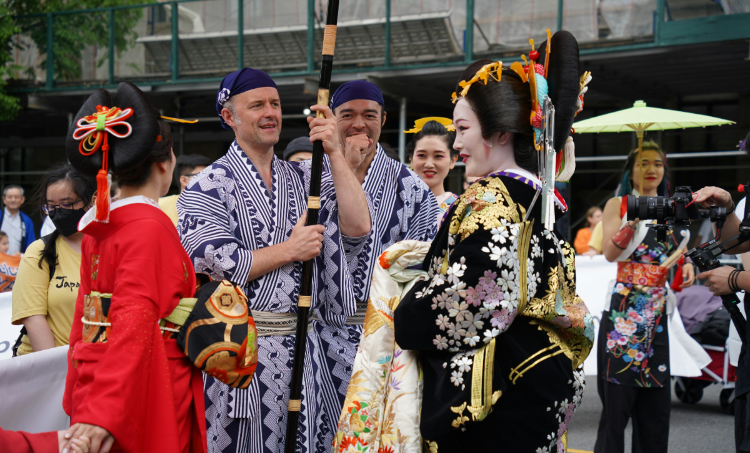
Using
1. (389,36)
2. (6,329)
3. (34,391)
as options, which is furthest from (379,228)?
(389,36)

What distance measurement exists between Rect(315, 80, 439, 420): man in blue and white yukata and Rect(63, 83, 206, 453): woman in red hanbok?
0.71 m

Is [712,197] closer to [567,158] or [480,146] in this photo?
[567,158]

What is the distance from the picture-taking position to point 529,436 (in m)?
1.89

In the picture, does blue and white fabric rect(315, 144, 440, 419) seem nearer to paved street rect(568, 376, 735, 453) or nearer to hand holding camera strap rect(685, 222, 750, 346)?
hand holding camera strap rect(685, 222, 750, 346)

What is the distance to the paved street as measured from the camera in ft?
15.8

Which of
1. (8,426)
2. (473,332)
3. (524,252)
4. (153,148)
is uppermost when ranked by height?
(153,148)

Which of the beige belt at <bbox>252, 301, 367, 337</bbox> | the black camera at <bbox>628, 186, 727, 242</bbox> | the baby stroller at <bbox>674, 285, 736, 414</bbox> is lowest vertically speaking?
the baby stroller at <bbox>674, 285, 736, 414</bbox>

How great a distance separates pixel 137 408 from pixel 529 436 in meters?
1.06

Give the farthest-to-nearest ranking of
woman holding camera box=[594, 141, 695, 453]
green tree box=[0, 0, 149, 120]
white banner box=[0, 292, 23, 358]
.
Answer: green tree box=[0, 0, 149, 120] < woman holding camera box=[594, 141, 695, 453] < white banner box=[0, 292, 23, 358]

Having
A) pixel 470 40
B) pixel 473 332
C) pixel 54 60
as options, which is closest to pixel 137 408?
pixel 473 332

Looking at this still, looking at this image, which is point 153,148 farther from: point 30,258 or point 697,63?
point 697,63

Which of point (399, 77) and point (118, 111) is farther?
point (399, 77)

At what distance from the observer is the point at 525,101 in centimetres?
200

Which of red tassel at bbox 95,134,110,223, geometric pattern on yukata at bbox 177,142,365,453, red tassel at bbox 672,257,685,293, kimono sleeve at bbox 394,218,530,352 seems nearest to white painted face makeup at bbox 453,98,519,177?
kimono sleeve at bbox 394,218,530,352
